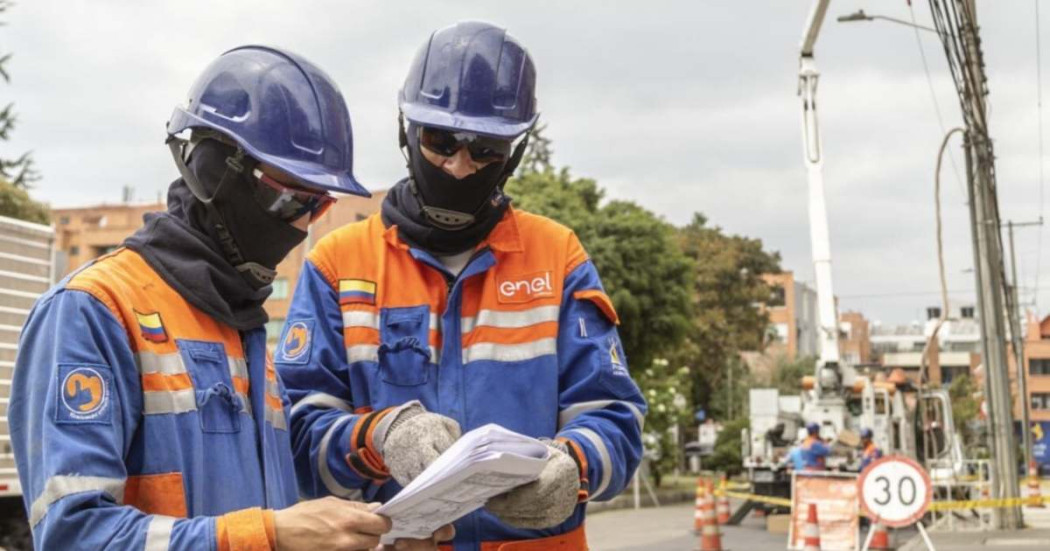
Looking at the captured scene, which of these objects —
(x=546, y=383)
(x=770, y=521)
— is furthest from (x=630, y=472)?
(x=770, y=521)

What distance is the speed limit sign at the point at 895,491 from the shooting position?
13.7m

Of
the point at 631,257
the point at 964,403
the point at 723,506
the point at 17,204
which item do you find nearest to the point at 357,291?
the point at 17,204

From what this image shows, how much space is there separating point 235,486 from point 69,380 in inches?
17.3

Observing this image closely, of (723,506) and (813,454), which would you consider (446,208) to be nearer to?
(813,454)

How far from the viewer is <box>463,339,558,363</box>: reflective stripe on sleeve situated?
11.5 ft

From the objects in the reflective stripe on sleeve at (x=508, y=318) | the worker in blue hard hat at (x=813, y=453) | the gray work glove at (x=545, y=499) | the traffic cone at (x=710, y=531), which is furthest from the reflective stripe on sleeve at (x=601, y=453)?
the worker in blue hard hat at (x=813, y=453)

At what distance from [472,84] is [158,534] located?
1647 mm

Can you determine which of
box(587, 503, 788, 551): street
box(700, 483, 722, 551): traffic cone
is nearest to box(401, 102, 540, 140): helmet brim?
box(700, 483, 722, 551): traffic cone

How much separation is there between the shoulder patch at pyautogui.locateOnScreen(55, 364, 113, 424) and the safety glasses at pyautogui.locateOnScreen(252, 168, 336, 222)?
1.84 ft

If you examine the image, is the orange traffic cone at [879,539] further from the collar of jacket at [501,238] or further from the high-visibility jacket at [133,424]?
the high-visibility jacket at [133,424]

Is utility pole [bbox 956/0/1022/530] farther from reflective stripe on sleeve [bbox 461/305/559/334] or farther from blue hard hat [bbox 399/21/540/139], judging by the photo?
reflective stripe on sleeve [bbox 461/305/559/334]

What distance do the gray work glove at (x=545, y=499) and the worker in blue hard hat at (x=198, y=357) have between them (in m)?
0.21

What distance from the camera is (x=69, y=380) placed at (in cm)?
243

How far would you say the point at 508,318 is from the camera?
3545 mm
